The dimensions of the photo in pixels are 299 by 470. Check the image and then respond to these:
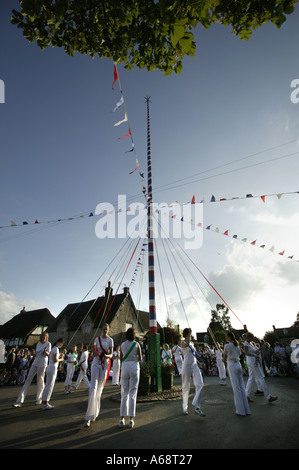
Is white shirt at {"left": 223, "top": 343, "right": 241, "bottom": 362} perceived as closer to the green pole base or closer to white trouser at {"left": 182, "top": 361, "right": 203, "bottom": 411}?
white trouser at {"left": 182, "top": 361, "right": 203, "bottom": 411}

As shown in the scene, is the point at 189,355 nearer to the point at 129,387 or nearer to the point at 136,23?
the point at 129,387

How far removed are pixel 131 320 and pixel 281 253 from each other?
24.4 metres

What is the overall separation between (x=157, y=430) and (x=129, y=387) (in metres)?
0.95

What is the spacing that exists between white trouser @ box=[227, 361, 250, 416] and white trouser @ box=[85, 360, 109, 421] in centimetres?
319

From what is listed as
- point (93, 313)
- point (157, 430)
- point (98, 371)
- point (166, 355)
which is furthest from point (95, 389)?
point (93, 313)

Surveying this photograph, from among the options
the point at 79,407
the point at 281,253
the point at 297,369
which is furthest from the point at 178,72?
the point at 297,369

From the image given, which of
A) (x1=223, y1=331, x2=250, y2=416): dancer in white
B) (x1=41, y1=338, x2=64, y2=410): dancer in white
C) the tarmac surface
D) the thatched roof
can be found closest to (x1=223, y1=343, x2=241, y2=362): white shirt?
(x1=223, y1=331, x2=250, y2=416): dancer in white

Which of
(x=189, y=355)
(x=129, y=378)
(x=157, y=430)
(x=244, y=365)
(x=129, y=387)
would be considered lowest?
(x=244, y=365)

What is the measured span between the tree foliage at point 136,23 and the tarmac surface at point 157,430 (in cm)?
606

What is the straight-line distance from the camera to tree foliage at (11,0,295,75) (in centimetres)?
319

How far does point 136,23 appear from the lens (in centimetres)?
399

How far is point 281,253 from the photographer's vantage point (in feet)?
31.8

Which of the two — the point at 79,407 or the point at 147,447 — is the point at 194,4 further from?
the point at 79,407

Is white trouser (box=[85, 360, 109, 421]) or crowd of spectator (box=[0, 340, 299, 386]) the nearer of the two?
white trouser (box=[85, 360, 109, 421])
